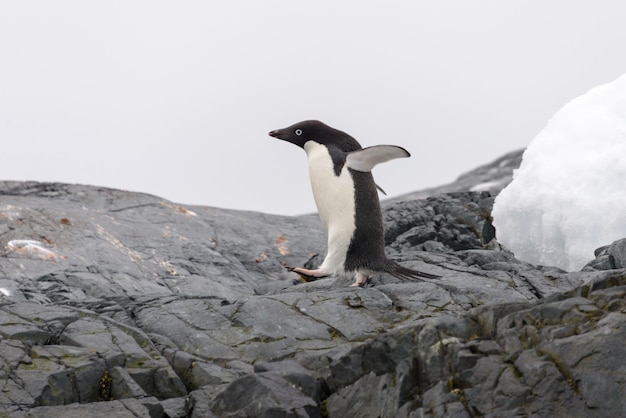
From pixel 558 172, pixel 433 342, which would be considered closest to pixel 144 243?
pixel 558 172

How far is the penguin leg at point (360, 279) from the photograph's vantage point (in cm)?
1056

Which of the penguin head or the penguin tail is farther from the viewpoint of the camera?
the penguin head

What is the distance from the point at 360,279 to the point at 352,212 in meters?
0.83

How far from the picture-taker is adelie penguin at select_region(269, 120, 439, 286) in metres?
10.7

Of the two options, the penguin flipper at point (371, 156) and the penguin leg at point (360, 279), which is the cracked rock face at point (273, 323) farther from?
the penguin flipper at point (371, 156)

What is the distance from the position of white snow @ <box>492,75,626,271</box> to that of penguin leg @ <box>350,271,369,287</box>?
4288mm

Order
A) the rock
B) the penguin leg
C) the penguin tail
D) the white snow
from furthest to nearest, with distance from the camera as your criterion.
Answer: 1. the white snow
2. the penguin leg
3. the penguin tail
4. the rock

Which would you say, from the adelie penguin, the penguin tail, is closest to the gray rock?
the penguin tail

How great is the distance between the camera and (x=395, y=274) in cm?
1050

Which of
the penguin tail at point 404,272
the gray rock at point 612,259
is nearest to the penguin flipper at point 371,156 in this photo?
the penguin tail at point 404,272

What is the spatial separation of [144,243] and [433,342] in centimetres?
755

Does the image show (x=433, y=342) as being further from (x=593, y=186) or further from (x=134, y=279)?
(x=593, y=186)

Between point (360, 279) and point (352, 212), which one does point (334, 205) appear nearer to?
point (352, 212)

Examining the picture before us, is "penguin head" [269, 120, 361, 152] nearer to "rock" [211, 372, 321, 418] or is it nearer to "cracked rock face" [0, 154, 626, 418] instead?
"cracked rock face" [0, 154, 626, 418]
